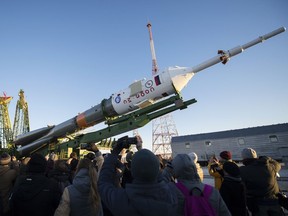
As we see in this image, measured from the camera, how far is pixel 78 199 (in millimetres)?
2453

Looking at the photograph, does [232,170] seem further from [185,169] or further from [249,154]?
[185,169]

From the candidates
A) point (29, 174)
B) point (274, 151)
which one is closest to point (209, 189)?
point (29, 174)

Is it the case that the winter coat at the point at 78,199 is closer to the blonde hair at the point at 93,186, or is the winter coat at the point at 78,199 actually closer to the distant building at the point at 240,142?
the blonde hair at the point at 93,186

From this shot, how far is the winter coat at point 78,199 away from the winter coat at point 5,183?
174cm

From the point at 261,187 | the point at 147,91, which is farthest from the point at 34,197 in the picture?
the point at 147,91

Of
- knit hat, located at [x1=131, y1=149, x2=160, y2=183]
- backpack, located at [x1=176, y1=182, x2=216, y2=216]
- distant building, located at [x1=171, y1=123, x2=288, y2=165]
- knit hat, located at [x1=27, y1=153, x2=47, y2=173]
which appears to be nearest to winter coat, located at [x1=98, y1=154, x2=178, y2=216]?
knit hat, located at [x1=131, y1=149, x2=160, y2=183]

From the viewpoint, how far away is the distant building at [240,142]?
2031cm

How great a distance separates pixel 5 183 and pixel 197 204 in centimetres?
351

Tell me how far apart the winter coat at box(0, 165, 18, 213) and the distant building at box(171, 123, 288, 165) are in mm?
19345

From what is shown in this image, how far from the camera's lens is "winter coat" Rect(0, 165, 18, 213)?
3.41 metres

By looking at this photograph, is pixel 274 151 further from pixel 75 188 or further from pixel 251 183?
pixel 75 188

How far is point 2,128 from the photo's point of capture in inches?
931

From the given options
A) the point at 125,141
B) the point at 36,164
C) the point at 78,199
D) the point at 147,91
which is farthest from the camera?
the point at 147,91

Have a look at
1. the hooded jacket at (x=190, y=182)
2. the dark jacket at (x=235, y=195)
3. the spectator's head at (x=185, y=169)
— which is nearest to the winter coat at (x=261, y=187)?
the dark jacket at (x=235, y=195)
